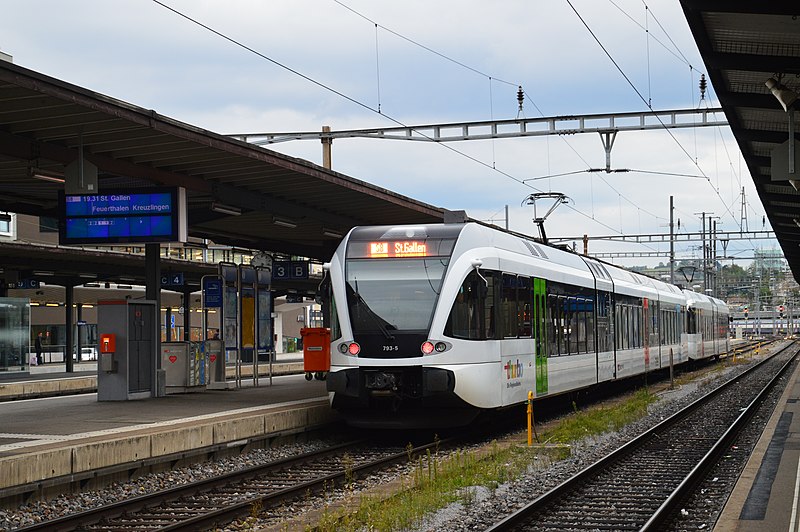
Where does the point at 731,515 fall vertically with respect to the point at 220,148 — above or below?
below

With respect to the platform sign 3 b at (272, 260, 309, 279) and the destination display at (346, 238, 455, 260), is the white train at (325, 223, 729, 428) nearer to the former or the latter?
the destination display at (346, 238, 455, 260)

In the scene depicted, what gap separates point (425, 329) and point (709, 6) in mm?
6736

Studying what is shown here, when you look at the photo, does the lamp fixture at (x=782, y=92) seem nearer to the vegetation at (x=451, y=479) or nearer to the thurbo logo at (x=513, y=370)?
the vegetation at (x=451, y=479)

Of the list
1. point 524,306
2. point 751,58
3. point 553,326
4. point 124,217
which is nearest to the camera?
point 751,58

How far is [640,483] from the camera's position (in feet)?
41.5

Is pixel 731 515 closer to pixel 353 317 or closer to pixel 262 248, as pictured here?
pixel 353 317

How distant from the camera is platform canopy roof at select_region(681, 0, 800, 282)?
33.6 ft

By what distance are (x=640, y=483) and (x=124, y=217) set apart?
32.5ft

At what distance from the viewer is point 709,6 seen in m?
10.1

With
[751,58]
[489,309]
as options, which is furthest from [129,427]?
[751,58]

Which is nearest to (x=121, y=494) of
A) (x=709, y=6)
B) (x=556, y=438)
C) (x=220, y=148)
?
(x=220, y=148)

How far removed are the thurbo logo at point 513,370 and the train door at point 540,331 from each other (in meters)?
1.15

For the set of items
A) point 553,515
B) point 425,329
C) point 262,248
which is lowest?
point 553,515

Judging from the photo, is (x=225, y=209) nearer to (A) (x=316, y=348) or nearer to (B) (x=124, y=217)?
(B) (x=124, y=217)
